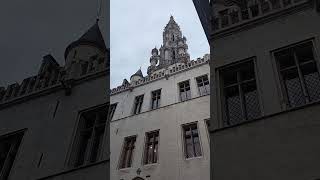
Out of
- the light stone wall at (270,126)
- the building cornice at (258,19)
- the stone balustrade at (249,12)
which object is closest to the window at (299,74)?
the light stone wall at (270,126)

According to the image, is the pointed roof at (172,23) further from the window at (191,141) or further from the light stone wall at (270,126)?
the light stone wall at (270,126)

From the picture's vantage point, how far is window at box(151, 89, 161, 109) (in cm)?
1803

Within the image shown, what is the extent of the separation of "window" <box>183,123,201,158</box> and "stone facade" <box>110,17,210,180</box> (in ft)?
0.65

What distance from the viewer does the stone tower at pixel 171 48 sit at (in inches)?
1727

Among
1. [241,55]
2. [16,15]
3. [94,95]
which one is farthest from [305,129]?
[16,15]

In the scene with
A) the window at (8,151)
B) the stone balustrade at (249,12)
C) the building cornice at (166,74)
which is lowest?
the window at (8,151)

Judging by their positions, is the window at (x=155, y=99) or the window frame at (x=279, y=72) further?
the window at (x=155, y=99)

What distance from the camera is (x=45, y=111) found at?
2.03m

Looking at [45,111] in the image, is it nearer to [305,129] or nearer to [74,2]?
[74,2]

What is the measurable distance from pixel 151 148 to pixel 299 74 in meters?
9.31

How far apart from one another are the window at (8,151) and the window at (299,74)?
5749 millimetres

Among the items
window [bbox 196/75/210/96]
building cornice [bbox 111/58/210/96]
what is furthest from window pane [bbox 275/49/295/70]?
building cornice [bbox 111/58/210/96]

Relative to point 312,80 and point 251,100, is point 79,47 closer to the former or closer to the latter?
point 251,100

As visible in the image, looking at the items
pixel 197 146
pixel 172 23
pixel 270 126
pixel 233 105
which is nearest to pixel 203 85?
pixel 197 146
